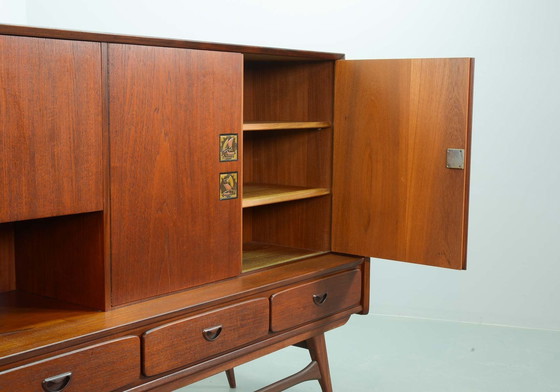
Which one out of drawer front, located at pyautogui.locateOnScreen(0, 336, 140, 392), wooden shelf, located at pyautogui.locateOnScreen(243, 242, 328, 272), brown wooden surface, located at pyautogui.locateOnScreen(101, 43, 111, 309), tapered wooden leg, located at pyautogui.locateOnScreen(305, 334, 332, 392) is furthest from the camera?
tapered wooden leg, located at pyautogui.locateOnScreen(305, 334, 332, 392)

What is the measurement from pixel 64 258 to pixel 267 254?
102 centimetres

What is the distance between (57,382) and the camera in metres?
1.99

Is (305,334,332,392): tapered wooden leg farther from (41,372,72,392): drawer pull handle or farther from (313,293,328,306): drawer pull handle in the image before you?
(41,372,72,392): drawer pull handle

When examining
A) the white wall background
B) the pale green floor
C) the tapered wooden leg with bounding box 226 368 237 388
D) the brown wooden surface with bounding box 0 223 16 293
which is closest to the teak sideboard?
the brown wooden surface with bounding box 0 223 16 293

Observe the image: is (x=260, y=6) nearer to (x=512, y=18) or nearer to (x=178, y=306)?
(x=512, y=18)

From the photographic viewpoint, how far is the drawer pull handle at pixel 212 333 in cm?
244

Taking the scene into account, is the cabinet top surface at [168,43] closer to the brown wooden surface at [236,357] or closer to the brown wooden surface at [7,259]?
the brown wooden surface at [7,259]

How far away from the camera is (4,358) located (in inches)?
73.1

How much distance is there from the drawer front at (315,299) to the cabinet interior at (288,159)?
172 millimetres

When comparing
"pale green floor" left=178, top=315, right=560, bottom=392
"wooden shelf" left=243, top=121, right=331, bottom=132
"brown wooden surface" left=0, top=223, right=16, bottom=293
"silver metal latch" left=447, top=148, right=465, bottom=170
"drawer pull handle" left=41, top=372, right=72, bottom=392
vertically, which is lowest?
"pale green floor" left=178, top=315, right=560, bottom=392

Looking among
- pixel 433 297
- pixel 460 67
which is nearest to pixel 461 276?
pixel 433 297

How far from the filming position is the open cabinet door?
2613mm

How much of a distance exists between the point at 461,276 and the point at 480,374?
98 centimetres

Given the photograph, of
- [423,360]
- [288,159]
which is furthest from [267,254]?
[423,360]
